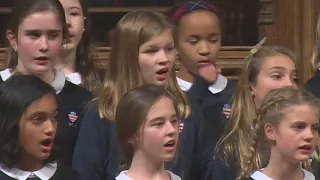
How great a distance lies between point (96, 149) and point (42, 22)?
21.0 inches

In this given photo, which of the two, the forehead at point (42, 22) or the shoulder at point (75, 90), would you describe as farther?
the shoulder at point (75, 90)

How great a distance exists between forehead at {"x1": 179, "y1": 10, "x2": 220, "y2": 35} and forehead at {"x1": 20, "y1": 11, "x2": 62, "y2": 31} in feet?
1.87

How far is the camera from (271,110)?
3.69 m

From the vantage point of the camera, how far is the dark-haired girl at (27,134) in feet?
11.3

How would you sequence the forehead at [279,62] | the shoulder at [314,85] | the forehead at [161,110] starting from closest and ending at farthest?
the forehead at [161,110]
the forehead at [279,62]
the shoulder at [314,85]

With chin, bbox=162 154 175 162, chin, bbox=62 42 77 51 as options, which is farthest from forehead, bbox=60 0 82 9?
chin, bbox=162 154 175 162

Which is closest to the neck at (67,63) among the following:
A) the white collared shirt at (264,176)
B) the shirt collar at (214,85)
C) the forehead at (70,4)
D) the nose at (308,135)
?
the forehead at (70,4)

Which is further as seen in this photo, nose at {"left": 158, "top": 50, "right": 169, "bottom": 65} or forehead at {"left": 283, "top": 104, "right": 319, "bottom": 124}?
nose at {"left": 158, "top": 50, "right": 169, "bottom": 65}

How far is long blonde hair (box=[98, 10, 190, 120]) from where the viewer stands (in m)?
3.91

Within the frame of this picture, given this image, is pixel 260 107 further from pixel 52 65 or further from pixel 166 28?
pixel 52 65

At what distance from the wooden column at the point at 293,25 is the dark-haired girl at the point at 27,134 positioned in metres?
1.90

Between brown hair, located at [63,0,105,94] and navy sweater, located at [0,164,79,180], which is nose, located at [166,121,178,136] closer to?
navy sweater, located at [0,164,79,180]

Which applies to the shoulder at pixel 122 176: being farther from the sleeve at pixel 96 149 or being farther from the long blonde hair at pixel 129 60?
the long blonde hair at pixel 129 60

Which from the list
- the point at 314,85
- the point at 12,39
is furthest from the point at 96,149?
the point at 314,85
